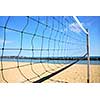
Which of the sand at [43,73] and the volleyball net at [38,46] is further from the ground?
the volleyball net at [38,46]

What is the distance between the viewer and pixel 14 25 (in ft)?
8.19

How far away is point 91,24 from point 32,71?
2.38 ft

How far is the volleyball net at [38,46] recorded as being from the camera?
8.11ft

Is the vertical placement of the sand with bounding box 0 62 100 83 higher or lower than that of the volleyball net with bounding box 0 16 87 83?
lower

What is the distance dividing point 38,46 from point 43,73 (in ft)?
0.88

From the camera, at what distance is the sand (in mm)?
2453

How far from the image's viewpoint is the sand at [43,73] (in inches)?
96.6

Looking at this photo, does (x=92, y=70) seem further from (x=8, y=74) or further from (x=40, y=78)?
(x=8, y=74)

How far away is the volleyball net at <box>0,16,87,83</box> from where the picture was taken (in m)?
2.47

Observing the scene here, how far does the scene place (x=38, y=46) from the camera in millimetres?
2518

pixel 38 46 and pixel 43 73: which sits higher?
pixel 38 46

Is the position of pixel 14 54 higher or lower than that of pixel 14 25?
lower
